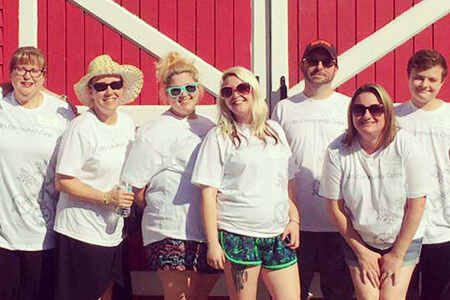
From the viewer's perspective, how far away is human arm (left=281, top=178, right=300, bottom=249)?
3844 millimetres

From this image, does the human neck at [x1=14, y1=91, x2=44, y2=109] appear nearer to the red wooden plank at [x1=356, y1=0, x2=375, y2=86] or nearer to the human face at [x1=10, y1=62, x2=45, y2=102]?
the human face at [x1=10, y1=62, x2=45, y2=102]

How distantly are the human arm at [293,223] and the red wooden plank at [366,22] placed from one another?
67.4 inches

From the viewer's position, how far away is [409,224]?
3.67 metres

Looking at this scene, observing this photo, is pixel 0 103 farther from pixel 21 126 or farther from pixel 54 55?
pixel 54 55

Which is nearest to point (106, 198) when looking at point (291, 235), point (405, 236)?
point (291, 235)

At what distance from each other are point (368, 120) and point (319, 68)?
2.31 feet

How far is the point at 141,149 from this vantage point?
393cm

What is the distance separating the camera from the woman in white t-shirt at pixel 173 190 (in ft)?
12.7

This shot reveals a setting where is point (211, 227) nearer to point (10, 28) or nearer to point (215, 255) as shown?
point (215, 255)

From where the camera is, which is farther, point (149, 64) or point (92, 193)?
point (149, 64)

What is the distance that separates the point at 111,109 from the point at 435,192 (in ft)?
6.99

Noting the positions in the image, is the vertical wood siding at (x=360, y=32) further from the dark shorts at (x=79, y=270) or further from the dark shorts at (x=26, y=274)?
the dark shorts at (x=26, y=274)

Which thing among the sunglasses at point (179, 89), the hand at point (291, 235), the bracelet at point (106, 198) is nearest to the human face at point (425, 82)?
the hand at point (291, 235)

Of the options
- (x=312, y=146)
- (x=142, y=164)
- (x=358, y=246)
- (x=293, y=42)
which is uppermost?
(x=293, y=42)
